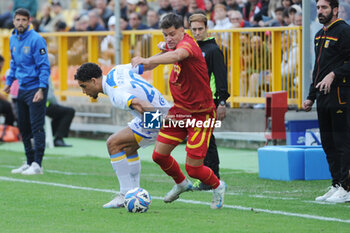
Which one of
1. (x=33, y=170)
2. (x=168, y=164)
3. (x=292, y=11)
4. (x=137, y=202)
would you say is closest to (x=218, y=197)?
(x=168, y=164)

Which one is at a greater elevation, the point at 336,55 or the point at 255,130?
the point at 336,55

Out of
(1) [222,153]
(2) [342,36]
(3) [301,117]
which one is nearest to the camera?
(2) [342,36]

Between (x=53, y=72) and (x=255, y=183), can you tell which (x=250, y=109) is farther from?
(x=53, y=72)

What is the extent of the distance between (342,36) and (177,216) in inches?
107

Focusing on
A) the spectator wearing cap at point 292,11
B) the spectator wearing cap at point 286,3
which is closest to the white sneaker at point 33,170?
the spectator wearing cap at point 292,11

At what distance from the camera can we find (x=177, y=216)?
328 inches

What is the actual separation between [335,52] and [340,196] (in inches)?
63.0

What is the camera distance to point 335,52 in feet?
30.5

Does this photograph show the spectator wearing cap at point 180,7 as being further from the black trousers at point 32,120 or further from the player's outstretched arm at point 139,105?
the player's outstretched arm at point 139,105

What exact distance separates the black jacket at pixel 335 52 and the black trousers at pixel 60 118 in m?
9.17

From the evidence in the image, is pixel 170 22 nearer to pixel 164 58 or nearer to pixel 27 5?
pixel 164 58

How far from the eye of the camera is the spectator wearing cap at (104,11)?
21828 millimetres

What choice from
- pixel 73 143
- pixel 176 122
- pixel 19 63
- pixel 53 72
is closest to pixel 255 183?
pixel 176 122

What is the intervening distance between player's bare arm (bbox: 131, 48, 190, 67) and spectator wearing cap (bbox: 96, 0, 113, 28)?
45.3ft
